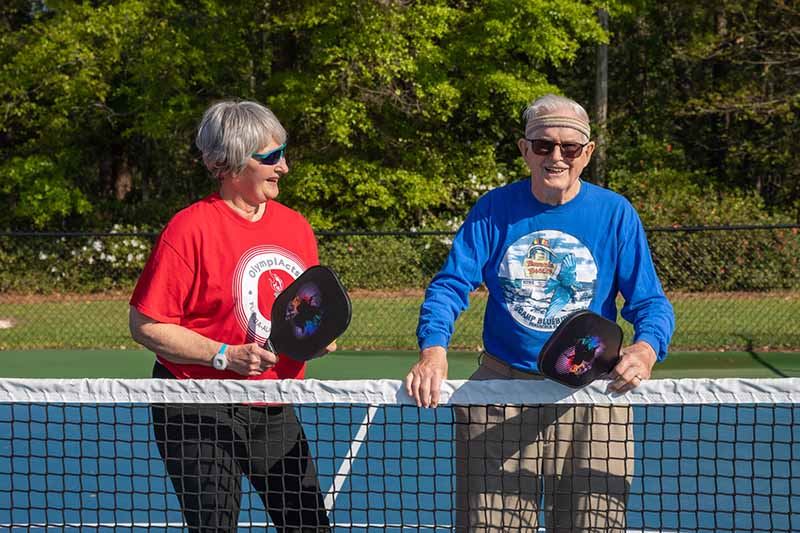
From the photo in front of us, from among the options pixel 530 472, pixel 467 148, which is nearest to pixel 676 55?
pixel 467 148

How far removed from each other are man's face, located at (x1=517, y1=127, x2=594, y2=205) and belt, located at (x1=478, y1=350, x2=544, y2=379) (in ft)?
1.89

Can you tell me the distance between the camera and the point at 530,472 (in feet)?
12.5

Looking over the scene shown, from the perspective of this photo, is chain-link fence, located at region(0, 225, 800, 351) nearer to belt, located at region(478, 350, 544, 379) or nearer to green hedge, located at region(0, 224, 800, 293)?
green hedge, located at region(0, 224, 800, 293)

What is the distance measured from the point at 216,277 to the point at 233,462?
64 centimetres

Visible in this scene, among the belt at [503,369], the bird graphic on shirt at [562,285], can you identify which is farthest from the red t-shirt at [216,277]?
the bird graphic on shirt at [562,285]

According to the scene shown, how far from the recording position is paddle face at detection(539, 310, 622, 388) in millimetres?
3354

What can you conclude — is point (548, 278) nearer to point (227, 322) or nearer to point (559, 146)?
point (559, 146)

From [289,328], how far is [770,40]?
926 inches

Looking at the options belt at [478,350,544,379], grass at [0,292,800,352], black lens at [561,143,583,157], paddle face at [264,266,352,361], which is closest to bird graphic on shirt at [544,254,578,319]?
belt at [478,350,544,379]

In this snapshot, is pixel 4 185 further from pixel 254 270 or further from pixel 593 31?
pixel 254 270

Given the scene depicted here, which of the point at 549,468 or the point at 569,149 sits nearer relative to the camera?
the point at 569,149

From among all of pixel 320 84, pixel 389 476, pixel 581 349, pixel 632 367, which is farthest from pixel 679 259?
pixel 581 349

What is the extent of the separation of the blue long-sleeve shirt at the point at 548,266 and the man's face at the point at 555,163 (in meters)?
0.06

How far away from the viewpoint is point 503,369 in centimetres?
384
